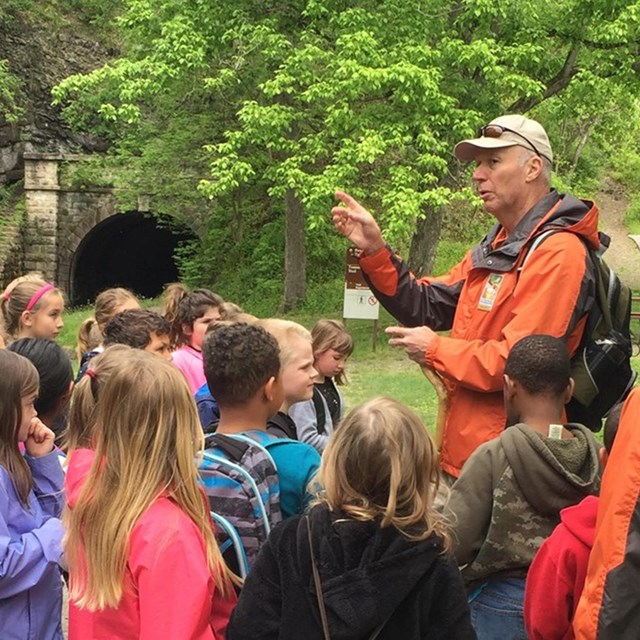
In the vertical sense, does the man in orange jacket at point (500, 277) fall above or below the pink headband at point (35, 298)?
above

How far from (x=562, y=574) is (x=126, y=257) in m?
28.8

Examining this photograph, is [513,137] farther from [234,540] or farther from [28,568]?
[28,568]

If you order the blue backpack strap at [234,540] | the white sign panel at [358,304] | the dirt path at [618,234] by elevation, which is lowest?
the dirt path at [618,234]

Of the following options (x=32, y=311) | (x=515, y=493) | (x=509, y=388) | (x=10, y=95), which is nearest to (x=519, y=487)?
(x=515, y=493)

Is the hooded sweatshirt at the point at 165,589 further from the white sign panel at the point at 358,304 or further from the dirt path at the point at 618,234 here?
the dirt path at the point at 618,234

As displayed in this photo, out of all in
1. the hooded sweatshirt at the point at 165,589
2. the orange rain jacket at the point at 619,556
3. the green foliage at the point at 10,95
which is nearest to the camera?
the orange rain jacket at the point at 619,556

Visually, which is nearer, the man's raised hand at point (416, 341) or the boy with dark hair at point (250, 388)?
the boy with dark hair at point (250, 388)

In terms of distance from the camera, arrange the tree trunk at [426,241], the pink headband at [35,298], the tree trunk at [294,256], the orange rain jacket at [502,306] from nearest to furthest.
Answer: the orange rain jacket at [502,306] → the pink headband at [35,298] → the tree trunk at [426,241] → the tree trunk at [294,256]

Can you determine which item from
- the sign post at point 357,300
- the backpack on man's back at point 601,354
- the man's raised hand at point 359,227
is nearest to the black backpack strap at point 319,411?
the man's raised hand at point 359,227

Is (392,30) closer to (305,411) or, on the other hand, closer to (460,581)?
(305,411)

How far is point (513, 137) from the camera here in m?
3.25

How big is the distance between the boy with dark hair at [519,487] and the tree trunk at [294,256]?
1666cm

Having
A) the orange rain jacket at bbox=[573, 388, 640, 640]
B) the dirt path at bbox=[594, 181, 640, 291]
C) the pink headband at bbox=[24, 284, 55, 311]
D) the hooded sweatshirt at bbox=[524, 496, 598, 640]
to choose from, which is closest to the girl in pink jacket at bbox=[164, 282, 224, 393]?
the pink headband at bbox=[24, 284, 55, 311]

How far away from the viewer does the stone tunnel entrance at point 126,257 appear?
25906 mm
